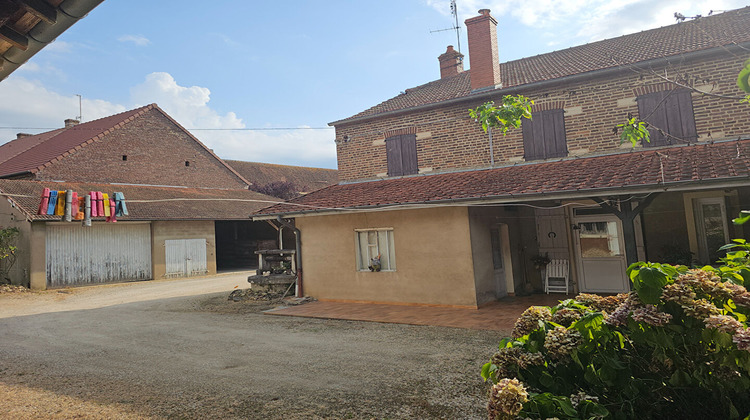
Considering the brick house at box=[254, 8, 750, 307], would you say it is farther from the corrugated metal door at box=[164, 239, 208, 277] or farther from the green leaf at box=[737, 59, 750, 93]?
the corrugated metal door at box=[164, 239, 208, 277]

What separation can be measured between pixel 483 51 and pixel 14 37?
41.3 feet

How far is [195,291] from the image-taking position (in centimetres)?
1559

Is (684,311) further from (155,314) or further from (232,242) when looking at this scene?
(232,242)

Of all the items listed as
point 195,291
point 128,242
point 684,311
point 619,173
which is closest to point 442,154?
point 619,173

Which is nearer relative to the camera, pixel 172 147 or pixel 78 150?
pixel 78 150

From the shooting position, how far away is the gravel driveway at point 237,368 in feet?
14.7

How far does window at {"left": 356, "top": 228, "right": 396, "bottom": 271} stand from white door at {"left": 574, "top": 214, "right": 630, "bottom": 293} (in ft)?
14.7

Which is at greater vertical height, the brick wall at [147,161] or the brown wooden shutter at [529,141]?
the brick wall at [147,161]

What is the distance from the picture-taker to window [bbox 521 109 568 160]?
11.4 m

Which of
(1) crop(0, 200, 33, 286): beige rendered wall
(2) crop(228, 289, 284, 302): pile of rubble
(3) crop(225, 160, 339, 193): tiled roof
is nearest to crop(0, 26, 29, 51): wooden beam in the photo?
(2) crop(228, 289, 284, 302): pile of rubble

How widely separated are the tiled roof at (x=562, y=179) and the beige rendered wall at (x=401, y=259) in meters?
0.54

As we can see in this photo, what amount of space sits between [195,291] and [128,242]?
6.13 metres

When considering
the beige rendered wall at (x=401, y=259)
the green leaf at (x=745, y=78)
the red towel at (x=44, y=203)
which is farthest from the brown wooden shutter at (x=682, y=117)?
the red towel at (x=44, y=203)

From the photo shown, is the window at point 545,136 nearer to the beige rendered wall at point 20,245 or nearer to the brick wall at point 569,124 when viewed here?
the brick wall at point 569,124
